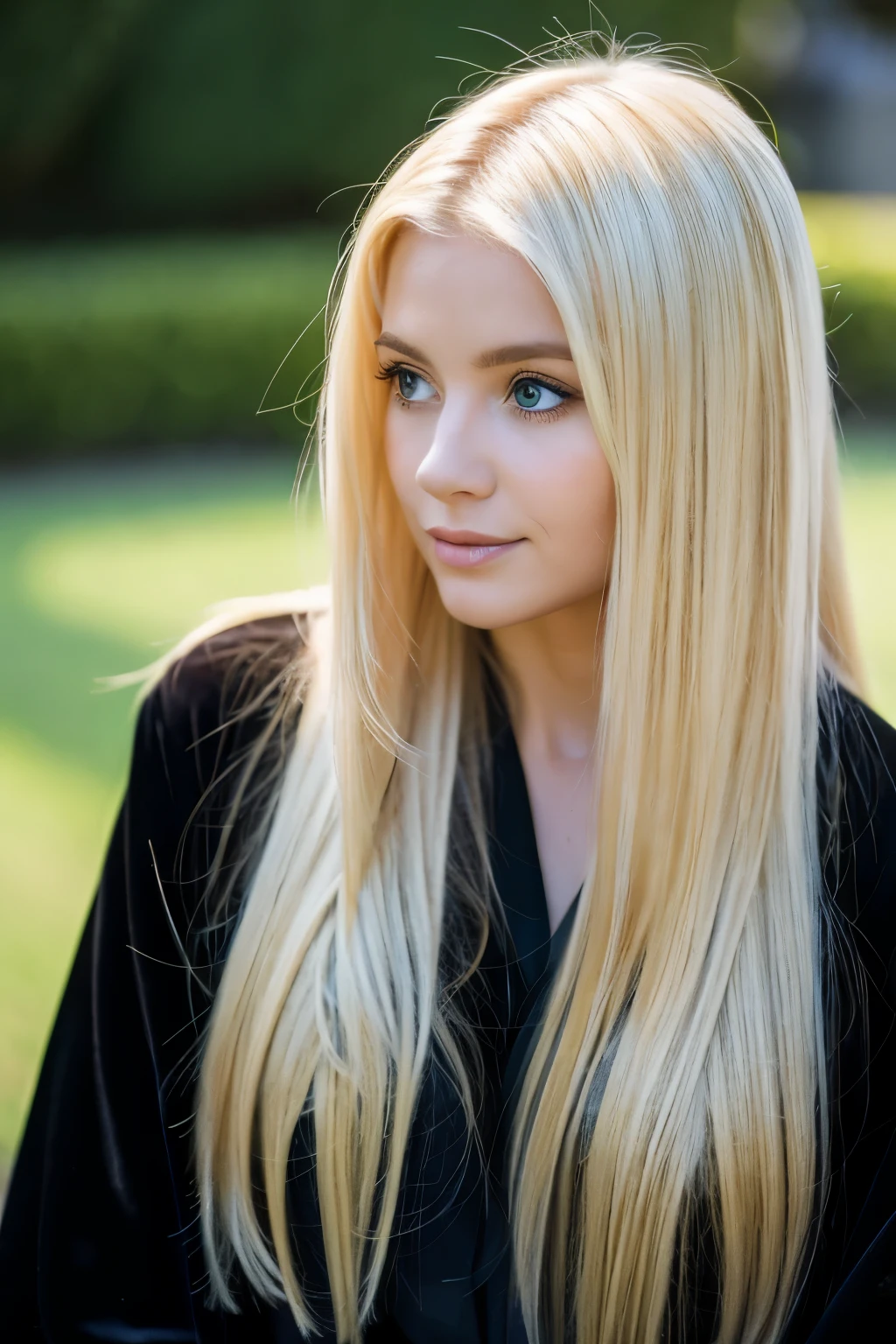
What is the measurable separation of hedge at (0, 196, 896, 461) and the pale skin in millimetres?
6850

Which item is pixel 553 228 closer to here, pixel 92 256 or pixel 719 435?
pixel 719 435

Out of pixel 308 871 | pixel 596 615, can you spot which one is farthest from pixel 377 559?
pixel 308 871

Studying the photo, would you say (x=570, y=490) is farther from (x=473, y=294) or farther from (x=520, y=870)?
(x=520, y=870)

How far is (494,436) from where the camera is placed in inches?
59.7

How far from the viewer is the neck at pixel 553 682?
6.01 ft

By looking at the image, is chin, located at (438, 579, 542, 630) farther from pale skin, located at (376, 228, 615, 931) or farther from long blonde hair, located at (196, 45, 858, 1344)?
long blonde hair, located at (196, 45, 858, 1344)

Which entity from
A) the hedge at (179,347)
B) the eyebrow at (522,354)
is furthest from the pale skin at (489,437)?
the hedge at (179,347)

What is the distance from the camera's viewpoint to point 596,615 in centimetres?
180

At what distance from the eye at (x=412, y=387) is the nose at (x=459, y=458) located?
0.09 metres

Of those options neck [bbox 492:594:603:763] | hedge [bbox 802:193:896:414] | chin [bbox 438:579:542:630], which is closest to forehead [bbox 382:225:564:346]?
chin [bbox 438:579:542:630]

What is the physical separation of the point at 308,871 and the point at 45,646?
4.24 meters

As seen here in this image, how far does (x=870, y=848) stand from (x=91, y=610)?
16.0ft

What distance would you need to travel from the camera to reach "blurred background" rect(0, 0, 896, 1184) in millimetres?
4832

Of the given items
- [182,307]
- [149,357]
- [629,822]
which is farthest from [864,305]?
[629,822]
